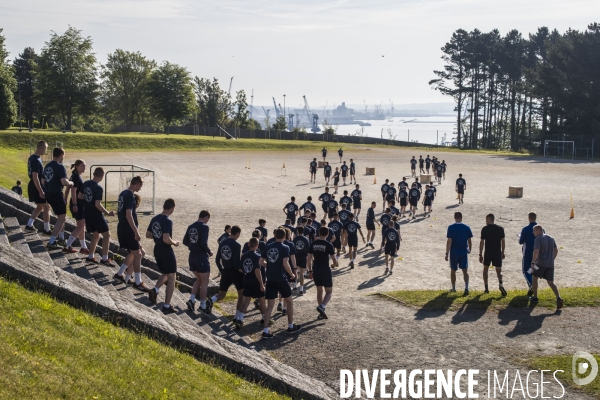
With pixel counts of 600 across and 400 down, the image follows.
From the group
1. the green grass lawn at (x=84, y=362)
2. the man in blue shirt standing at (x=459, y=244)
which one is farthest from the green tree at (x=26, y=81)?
the green grass lawn at (x=84, y=362)

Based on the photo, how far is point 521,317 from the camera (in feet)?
44.1

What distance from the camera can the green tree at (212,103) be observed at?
124m

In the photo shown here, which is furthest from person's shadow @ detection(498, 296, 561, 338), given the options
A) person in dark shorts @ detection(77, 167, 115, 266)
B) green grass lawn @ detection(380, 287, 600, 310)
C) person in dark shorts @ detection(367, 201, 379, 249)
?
person in dark shorts @ detection(77, 167, 115, 266)

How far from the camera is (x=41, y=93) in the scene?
92000mm

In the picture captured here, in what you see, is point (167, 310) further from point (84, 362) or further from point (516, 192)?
point (516, 192)

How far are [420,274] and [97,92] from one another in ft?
285

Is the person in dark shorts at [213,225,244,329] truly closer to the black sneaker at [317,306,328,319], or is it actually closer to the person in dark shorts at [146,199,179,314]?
the person in dark shorts at [146,199,179,314]

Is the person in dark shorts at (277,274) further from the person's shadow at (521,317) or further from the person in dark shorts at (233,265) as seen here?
the person's shadow at (521,317)

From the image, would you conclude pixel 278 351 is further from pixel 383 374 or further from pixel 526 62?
pixel 526 62

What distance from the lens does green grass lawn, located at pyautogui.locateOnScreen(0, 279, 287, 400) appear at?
22.1ft

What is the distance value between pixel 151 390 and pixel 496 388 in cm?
526

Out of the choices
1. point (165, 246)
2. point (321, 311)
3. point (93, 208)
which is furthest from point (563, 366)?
point (93, 208)

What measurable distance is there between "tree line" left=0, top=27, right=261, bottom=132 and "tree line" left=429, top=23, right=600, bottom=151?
40213 mm

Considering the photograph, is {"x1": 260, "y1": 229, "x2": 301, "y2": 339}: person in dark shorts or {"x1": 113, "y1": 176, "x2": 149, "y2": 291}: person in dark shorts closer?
{"x1": 113, "y1": 176, "x2": 149, "y2": 291}: person in dark shorts
